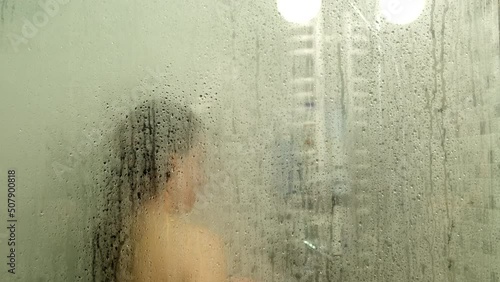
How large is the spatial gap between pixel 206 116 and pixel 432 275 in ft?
1.90

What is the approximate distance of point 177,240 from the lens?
829mm

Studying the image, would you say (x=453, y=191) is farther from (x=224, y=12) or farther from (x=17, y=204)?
(x=17, y=204)

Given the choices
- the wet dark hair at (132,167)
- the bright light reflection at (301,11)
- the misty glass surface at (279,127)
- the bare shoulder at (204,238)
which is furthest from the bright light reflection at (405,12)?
the bare shoulder at (204,238)

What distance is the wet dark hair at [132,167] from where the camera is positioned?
0.82m

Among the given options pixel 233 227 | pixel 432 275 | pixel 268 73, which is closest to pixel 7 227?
pixel 233 227

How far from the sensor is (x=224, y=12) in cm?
86

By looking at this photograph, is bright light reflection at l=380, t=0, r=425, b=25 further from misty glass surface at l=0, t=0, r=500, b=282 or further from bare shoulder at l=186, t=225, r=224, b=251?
bare shoulder at l=186, t=225, r=224, b=251

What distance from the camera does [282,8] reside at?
2.84ft

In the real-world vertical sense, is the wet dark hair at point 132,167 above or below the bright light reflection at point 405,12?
below

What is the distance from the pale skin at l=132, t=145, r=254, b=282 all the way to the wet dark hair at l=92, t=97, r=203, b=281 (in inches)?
0.8

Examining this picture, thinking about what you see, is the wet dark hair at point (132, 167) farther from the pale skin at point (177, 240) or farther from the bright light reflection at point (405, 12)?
the bright light reflection at point (405, 12)

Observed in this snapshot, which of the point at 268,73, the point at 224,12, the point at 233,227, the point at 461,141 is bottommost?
the point at 233,227

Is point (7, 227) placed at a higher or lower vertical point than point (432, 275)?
higher

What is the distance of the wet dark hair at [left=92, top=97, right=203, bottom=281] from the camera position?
823 millimetres
